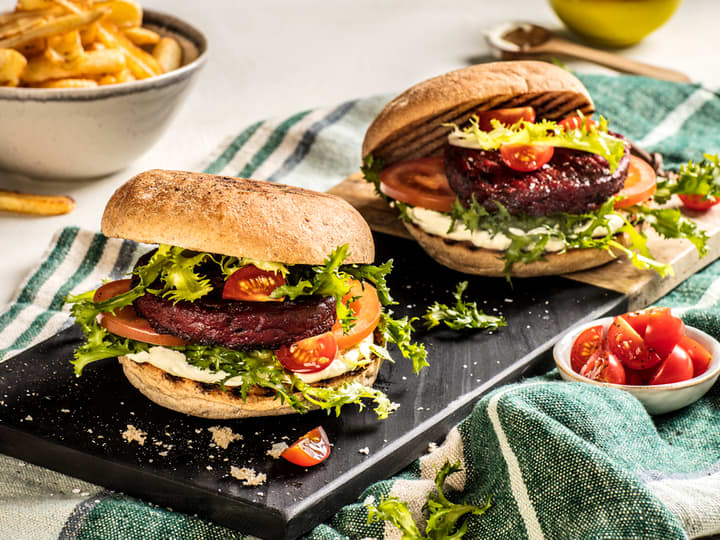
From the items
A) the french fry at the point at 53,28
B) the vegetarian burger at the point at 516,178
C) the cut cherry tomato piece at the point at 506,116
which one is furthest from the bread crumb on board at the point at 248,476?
the french fry at the point at 53,28

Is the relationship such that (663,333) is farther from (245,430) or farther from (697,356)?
(245,430)

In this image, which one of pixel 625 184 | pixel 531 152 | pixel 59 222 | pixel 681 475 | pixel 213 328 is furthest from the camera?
pixel 59 222

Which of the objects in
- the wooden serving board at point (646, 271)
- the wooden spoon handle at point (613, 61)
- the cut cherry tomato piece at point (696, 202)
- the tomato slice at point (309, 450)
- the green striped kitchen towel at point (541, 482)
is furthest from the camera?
the wooden spoon handle at point (613, 61)

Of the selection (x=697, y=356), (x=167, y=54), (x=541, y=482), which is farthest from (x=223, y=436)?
(x=167, y=54)

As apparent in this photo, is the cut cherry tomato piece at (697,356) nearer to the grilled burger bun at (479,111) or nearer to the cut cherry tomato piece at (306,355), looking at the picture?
the grilled burger bun at (479,111)

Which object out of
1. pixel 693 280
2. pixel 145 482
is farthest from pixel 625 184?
pixel 145 482

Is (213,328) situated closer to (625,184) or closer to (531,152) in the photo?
Answer: (531,152)
